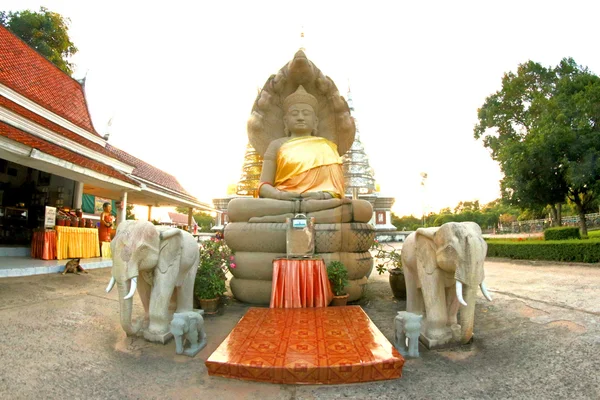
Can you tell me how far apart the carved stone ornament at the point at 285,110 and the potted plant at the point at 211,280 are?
2618mm

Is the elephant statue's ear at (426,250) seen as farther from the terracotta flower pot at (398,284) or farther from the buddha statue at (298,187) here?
the terracotta flower pot at (398,284)

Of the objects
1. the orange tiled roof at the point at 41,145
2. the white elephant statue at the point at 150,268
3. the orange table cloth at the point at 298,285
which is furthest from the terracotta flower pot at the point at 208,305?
the orange tiled roof at the point at 41,145

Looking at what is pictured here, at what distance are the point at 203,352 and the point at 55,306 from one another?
210cm

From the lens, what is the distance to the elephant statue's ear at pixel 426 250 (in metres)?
3.17

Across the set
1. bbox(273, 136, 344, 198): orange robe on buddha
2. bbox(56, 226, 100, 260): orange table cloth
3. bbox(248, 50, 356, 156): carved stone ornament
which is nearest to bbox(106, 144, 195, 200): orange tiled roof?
bbox(56, 226, 100, 260): orange table cloth

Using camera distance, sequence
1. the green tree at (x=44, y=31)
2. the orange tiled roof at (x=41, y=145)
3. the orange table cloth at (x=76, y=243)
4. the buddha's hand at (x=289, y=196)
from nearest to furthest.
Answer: the buddha's hand at (x=289, y=196), the orange tiled roof at (x=41, y=145), the orange table cloth at (x=76, y=243), the green tree at (x=44, y=31)

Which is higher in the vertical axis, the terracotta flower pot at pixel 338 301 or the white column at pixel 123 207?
the white column at pixel 123 207

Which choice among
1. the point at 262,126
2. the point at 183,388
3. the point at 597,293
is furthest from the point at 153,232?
the point at 597,293

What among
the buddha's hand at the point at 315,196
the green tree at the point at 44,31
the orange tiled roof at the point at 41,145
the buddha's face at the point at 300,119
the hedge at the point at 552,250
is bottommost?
the hedge at the point at 552,250

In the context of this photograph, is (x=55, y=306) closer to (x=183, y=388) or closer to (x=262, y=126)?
(x=183, y=388)

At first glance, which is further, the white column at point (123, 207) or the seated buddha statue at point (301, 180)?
the white column at point (123, 207)

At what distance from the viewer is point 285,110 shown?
6.64 metres

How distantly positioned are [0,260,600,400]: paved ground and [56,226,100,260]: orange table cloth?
3824mm

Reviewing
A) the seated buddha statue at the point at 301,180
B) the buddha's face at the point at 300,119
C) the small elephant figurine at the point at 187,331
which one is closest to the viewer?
the small elephant figurine at the point at 187,331
